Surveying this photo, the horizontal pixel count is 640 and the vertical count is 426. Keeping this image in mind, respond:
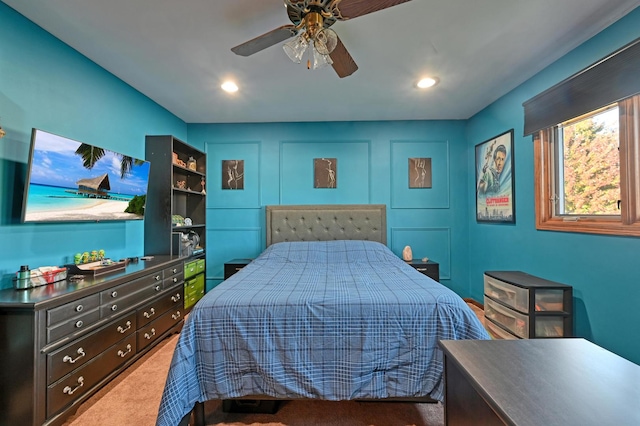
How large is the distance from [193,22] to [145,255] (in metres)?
2.50

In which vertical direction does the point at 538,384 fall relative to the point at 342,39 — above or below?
below

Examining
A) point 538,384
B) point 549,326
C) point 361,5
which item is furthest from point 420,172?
point 538,384

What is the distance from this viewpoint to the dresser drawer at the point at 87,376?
1578 millimetres

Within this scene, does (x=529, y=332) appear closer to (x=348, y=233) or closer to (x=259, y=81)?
(x=348, y=233)

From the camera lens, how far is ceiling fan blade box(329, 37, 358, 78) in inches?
72.8

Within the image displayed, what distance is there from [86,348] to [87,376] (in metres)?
0.18

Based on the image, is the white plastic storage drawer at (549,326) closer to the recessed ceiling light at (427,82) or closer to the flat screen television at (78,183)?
the recessed ceiling light at (427,82)

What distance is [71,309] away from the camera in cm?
170

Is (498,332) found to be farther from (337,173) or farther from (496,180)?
(337,173)

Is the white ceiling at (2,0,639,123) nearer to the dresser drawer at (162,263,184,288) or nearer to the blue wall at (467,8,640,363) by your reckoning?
the blue wall at (467,8,640,363)

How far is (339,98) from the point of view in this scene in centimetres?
320

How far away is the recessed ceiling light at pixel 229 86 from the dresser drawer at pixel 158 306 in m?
2.24

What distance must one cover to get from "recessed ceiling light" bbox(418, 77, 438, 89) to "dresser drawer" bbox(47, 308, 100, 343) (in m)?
3.45

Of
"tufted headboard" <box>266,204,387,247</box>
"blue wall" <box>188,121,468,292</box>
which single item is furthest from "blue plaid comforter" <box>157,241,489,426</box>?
"blue wall" <box>188,121,468,292</box>
